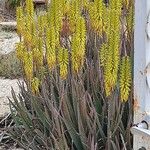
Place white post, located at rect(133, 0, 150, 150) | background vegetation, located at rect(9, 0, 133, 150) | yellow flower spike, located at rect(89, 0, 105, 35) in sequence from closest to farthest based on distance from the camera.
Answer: white post, located at rect(133, 0, 150, 150)
background vegetation, located at rect(9, 0, 133, 150)
yellow flower spike, located at rect(89, 0, 105, 35)

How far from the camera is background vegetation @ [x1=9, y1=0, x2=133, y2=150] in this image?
221cm

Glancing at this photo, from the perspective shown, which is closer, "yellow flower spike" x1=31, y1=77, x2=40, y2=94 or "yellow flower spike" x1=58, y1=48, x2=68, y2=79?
"yellow flower spike" x1=58, y1=48, x2=68, y2=79

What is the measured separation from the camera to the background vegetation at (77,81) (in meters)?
2.21

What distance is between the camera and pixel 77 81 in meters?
2.51

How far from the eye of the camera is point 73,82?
2479 mm

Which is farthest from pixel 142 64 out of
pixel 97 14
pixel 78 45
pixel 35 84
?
pixel 35 84

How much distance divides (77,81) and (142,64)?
0.71m

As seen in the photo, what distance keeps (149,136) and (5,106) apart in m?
2.30

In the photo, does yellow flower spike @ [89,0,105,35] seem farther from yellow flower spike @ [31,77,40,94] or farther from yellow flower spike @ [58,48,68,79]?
yellow flower spike @ [31,77,40,94]

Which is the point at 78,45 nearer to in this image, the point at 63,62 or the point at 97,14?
the point at 63,62

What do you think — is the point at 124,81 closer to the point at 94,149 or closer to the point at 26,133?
the point at 94,149

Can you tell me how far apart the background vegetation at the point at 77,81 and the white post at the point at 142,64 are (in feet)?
0.41

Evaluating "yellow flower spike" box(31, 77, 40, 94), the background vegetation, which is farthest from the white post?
"yellow flower spike" box(31, 77, 40, 94)

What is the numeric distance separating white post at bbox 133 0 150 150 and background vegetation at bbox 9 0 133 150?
13 cm
